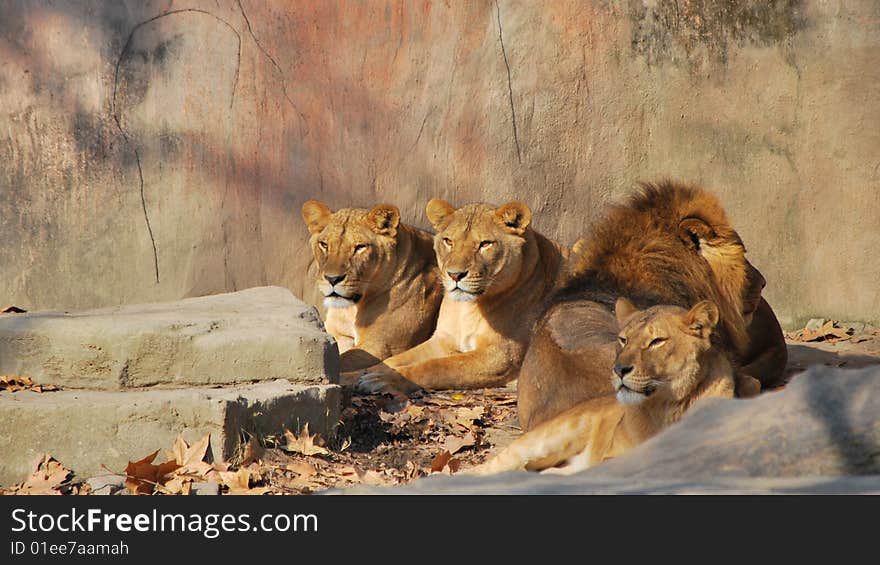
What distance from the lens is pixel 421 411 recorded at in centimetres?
795

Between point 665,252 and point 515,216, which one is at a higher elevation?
point 515,216

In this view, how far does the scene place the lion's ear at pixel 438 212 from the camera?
346 inches

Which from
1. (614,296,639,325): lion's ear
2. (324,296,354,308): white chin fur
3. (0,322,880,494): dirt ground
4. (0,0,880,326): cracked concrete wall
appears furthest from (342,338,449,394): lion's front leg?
(614,296,639,325): lion's ear

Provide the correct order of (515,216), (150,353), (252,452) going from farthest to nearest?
1. (515,216)
2. (150,353)
3. (252,452)

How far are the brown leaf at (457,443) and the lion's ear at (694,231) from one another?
5.35ft

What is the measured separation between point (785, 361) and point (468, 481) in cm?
474

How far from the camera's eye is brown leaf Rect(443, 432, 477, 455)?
721 centimetres

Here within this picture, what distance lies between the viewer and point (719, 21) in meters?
10.0

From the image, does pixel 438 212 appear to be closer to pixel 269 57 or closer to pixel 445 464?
pixel 269 57

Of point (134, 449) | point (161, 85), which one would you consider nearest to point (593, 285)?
point (134, 449)

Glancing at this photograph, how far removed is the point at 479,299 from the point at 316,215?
132 centimetres

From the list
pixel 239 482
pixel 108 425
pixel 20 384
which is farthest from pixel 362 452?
pixel 20 384

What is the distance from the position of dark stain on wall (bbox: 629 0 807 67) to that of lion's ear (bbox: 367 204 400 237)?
2.41 m

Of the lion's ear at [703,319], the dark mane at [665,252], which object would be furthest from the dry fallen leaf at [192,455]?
the lion's ear at [703,319]
